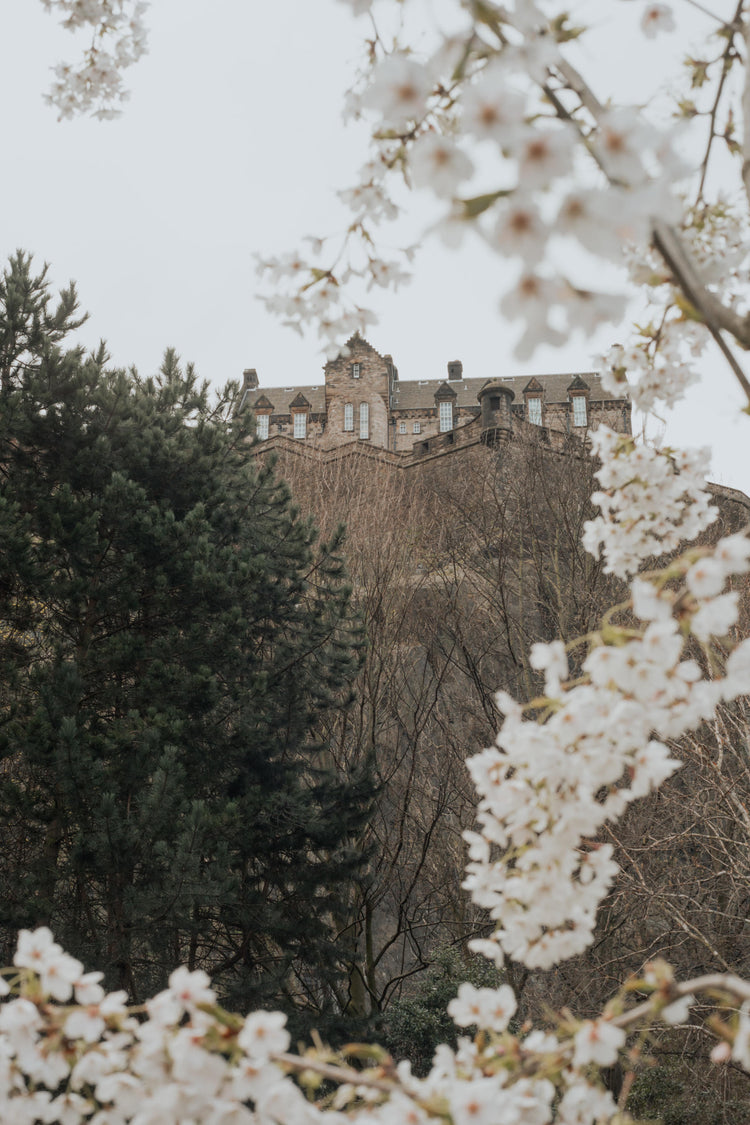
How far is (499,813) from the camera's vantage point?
1540mm

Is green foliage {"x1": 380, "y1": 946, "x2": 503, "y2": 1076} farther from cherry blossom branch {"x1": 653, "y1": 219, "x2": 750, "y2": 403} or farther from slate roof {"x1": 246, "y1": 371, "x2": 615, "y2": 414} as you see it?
slate roof {"x1": 246, "y1": 371, "x2": 615, "y2": 414}

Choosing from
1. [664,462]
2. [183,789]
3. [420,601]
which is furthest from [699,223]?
[420,601]

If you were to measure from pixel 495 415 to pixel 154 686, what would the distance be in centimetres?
1408

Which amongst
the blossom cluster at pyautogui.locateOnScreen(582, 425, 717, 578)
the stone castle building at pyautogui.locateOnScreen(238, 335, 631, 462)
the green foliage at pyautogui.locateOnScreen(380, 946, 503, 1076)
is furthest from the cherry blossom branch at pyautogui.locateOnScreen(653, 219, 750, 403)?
the stone castle building at pyautogui.locateOnScreen(238, 335, 631, 462)

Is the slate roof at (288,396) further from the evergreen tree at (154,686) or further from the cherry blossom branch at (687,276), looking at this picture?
the cherry blossom branch at (687,276)

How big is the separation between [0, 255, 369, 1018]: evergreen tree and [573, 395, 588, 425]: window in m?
34.3

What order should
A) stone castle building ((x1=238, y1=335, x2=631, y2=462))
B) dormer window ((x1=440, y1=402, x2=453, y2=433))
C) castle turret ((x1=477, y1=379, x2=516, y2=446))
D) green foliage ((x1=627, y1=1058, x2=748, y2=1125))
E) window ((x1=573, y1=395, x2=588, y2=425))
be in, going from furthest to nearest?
dormer window ((x1=440, y1=402, x2=453, y2=433)), window ((x1=573, y1=395, x2=588, y2=425)), stone castle building ((x1=238, y1=335, x2=631, y2=462)), castle turret ((x1=477, y1=379, x2=516, y2=446)), green foliage ((x1=627, y1=1058, x2=748, y2=1125))

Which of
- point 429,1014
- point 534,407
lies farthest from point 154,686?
point 534,407

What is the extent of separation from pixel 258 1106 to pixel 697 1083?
7764mm

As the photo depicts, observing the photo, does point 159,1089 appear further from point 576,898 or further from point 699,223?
point 699,223

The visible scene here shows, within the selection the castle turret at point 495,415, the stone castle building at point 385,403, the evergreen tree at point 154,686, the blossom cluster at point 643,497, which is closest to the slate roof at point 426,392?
the stone castle building at point 385,403

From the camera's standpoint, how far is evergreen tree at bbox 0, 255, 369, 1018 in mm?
5762

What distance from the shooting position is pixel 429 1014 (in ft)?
24.8

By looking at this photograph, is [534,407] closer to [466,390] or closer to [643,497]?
[466,390]
